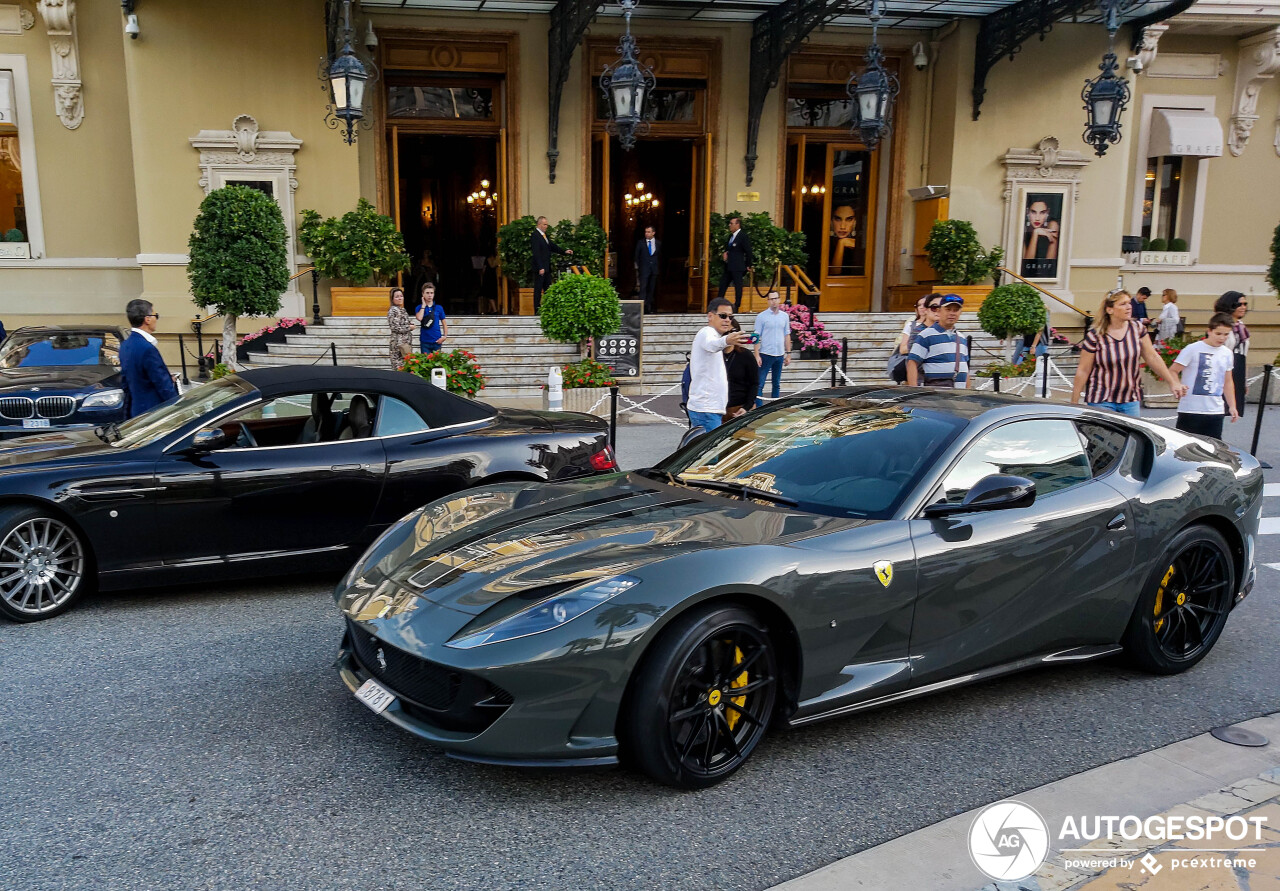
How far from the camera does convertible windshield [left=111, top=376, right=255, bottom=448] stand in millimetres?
5918

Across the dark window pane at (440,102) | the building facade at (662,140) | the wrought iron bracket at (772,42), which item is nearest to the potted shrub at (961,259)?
the building facade at (662,140)

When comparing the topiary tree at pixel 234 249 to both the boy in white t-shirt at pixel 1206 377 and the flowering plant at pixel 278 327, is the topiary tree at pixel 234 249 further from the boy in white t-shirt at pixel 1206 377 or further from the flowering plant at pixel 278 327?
the boy in white t-shirt at pixel 1206 377

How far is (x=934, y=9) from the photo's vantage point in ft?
65.6

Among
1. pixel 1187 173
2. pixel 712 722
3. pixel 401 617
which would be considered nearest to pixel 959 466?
pixel 712 722

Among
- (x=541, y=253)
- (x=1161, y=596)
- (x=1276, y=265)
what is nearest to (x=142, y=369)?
(x=1161, y=596)

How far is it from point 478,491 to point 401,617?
1.48 meters

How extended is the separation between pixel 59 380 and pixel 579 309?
21.2 ft

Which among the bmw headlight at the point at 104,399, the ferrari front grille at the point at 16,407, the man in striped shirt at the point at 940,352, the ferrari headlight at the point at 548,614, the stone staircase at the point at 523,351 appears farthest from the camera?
the stone staircase at the point at 523,351

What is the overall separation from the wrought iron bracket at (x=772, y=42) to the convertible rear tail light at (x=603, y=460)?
14.5 meters

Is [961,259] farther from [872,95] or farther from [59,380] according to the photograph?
[59,380]

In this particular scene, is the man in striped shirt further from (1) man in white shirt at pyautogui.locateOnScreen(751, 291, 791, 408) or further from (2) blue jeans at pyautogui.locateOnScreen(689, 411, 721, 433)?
(1) man in white shirt at pyautogui.locateOnScreen(751, 291, 791, 408)

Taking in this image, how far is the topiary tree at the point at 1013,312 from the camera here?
16875mm

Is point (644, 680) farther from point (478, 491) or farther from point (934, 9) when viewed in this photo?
point (934, 9)

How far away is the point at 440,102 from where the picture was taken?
67.4ft
